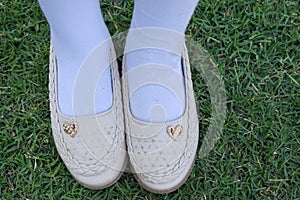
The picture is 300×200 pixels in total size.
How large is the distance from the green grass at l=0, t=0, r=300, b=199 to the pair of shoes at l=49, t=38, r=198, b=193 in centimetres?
8

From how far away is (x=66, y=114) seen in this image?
1207mm

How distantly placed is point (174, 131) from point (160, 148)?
53 millimetres

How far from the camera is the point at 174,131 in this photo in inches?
47.4

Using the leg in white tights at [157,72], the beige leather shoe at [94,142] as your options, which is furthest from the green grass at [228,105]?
the leg in white tights at [157,72]

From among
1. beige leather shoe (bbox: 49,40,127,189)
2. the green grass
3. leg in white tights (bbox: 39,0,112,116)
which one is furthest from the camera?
the green grass

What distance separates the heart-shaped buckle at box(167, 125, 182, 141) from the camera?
47.3 inches

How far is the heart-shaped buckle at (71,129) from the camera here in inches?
47.2

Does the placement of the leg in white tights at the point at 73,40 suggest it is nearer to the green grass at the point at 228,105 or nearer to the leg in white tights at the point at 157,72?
the leg in white tights at the point at 157,72

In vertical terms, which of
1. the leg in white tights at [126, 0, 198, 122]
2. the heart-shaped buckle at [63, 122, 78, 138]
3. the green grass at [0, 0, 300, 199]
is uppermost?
the leg in white tights at [126, 0, 198, 122]

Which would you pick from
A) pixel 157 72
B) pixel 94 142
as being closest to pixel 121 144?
pixel 94 142

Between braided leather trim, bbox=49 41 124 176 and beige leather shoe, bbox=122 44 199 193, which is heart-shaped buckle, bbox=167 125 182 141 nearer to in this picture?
beige leather shoe, bbox=122 44 199 193

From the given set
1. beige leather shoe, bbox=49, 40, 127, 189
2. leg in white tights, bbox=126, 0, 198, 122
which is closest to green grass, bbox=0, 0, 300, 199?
beige leather shoe, bbox=49, 40, 127, 189

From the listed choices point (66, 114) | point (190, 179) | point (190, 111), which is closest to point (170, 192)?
point (190, 179)

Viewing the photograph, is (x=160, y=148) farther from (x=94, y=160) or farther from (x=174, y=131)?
(x=94, y=160)
